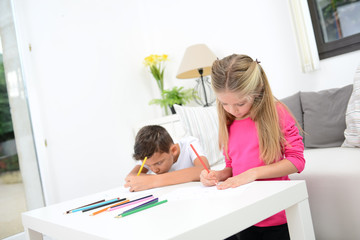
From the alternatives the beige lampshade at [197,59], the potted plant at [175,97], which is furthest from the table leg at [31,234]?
the potted plant at [175,97]

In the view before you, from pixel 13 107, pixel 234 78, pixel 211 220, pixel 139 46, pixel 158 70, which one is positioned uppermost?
pixel 139 46

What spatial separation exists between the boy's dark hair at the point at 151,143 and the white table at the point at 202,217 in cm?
38

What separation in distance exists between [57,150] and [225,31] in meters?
1.86

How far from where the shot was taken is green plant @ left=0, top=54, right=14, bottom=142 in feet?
8.36

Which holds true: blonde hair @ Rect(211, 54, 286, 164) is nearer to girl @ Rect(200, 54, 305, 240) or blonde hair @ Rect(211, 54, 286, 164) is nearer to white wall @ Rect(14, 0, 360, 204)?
girl @ Rect(200, 54, 305, 240)

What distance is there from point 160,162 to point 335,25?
5.83ft

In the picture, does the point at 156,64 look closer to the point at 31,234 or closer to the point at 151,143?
the point at 151,143

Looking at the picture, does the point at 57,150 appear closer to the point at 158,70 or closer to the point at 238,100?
the point at 158,70

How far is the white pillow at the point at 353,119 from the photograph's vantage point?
153cm

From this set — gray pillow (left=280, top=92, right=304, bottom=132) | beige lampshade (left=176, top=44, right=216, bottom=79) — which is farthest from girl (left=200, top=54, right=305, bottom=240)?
beige lampshade (left=176, top=44, right=216, bottom=79)

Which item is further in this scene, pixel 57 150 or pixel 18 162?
pixel 57 150

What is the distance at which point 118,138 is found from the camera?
3.30 m

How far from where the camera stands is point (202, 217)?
24.9 inches

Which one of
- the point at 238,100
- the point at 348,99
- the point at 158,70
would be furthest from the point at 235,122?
the point at 158,70
